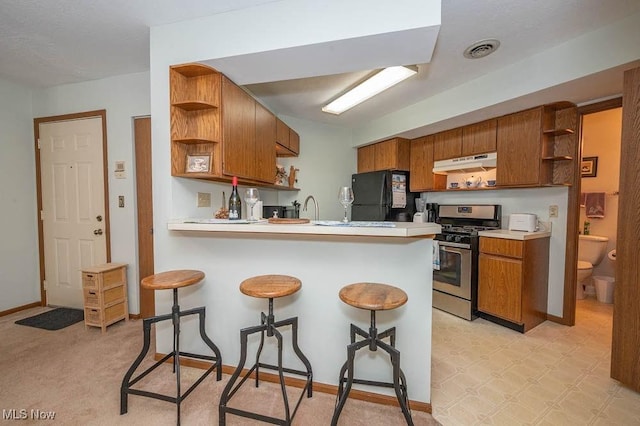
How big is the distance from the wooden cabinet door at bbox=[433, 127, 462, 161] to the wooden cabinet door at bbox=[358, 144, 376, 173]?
91 centimetres

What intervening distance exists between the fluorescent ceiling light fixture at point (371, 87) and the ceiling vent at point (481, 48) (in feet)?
1.36

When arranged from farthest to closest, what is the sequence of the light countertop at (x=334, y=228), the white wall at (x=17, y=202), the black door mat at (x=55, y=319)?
1. the white wall at (x=17, y=202)
2. the black door mat at (x=55, y=319)
3. the light countertop at (x=334, y=228)

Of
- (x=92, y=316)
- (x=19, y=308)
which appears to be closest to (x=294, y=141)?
(x=92, y=316)

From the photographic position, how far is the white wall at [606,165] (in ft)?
11.5

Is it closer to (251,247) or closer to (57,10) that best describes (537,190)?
(251,247)

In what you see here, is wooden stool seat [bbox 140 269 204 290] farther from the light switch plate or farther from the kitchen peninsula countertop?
the light switch plate

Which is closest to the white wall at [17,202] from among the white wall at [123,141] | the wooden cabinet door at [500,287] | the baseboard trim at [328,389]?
the white wall at [123,141]

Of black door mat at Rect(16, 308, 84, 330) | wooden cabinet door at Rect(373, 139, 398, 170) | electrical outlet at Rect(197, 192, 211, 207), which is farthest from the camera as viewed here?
wooden cabinet door at Rect(373, 139, 398, 170)

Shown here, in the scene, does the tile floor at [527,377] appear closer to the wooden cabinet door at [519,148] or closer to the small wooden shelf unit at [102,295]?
the wooden cabinet door at [519,148]

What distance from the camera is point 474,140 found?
3088 millimetres

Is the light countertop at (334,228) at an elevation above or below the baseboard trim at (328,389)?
above

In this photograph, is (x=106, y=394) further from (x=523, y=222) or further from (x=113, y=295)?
(x=523, y=222)

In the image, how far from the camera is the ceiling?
1.71 metres

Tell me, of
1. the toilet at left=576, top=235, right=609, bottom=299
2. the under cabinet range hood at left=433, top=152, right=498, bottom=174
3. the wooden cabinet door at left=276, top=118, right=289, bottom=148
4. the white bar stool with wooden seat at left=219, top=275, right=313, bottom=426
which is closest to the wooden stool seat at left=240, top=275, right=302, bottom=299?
the white bar stool with wooden seat at left=219, top=275, right=313, bottom=426
